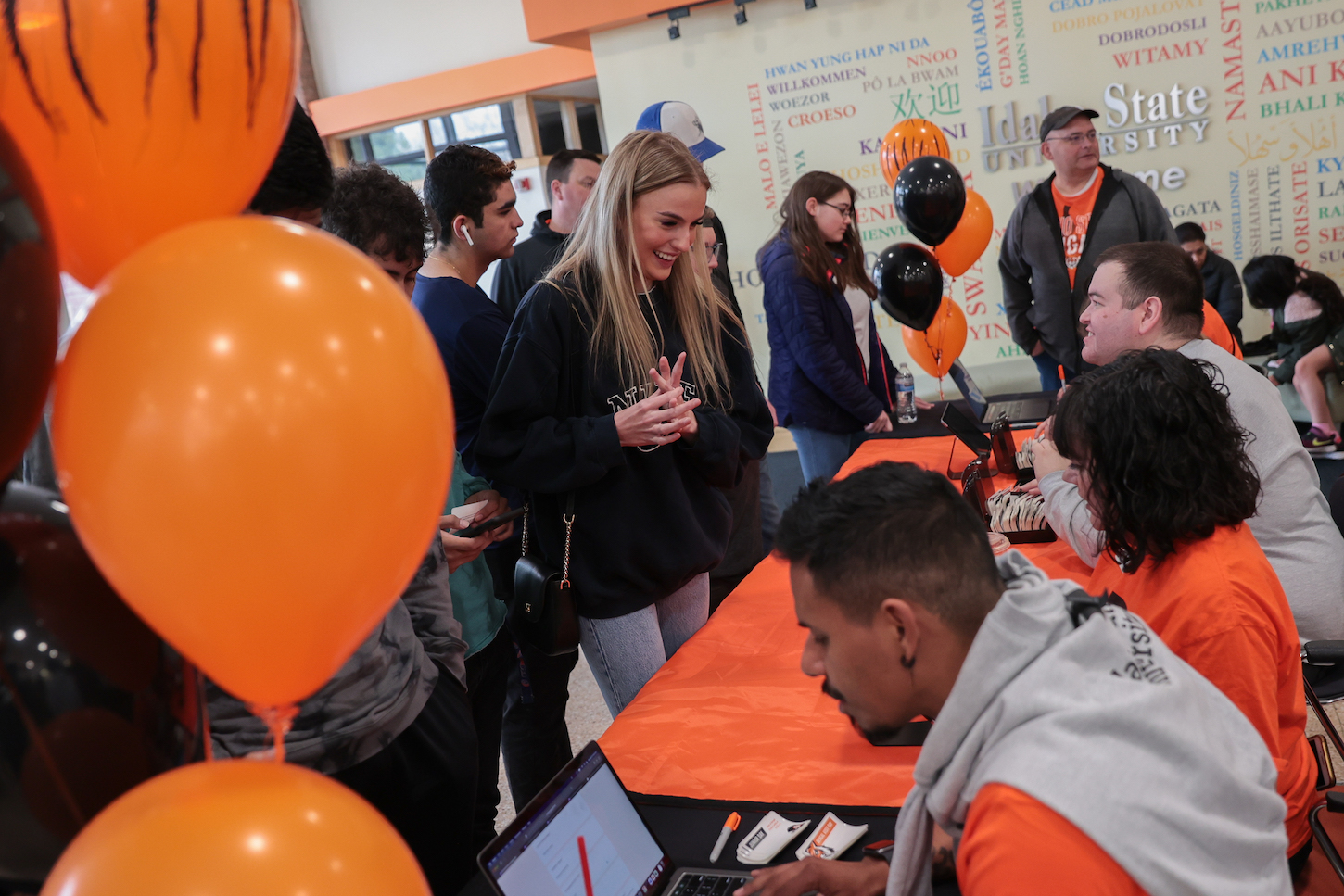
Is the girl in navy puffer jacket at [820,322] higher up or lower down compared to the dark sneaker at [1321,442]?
higher up

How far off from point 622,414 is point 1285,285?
13.1 feet

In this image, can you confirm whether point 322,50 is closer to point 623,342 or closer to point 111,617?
point 623,342

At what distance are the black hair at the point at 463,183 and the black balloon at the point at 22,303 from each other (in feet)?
5.48

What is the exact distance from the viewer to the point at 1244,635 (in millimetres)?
1202

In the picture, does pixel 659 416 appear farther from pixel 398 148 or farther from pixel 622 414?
pixel 398 148

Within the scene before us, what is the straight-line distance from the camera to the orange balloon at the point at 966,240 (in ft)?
11.8

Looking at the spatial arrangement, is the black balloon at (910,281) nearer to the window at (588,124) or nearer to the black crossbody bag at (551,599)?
the black crossbody bag at (551,599)

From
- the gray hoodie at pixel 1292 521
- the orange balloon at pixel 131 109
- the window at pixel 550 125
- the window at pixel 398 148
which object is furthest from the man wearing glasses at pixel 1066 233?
the window at pixel 398 148

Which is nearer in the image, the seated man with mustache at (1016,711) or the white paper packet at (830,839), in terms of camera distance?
the seated man with mustache at (1016,711)

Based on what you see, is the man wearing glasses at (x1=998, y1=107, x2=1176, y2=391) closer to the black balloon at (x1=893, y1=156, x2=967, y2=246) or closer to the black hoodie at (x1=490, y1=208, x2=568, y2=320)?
the black balloon at (x1=893, y1=156, x2=967, y2=246)

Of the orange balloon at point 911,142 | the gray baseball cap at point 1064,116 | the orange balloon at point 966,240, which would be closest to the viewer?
the gray baseball cap at point 1064,116

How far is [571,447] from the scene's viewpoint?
1675 mm

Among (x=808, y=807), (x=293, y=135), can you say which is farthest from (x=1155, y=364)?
(x=293, y=135)

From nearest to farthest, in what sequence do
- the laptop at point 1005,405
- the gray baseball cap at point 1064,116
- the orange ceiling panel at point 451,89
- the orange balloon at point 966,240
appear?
the laptop at point 1005,405, the gray baseball cap at point 1064,116, the orange balloon at point 966,240, the orange ceiling panel at point 451,89
